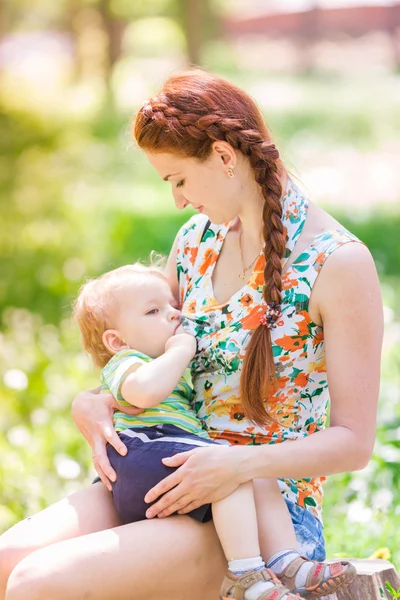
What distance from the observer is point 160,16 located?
24.0 m

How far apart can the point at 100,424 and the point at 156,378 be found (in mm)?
290

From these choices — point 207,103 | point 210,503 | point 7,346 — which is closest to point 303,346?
point 210,503

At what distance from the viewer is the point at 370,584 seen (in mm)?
2490

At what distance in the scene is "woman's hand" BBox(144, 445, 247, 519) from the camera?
7.57ft

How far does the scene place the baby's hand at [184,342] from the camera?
2.55m

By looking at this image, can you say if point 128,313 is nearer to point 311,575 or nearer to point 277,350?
point 277,350

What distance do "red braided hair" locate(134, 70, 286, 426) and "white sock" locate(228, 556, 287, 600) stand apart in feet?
1.33

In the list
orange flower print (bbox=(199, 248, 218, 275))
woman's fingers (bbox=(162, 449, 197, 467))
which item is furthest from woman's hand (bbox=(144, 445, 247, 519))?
orange flower print (bbox=(199, 248, 218, 275))

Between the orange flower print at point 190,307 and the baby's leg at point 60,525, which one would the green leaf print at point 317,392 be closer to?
the orange flower print at point 190,307

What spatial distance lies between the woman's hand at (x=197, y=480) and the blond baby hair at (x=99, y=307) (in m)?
0.49

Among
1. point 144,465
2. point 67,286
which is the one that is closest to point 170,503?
point 144,465

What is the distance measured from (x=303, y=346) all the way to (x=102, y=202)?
8.95 m

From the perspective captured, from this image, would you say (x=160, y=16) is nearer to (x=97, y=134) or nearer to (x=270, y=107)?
(x=270, y=107)

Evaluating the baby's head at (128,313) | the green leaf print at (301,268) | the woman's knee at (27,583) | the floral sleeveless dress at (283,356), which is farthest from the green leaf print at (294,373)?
the woman's knee at (27,583)
